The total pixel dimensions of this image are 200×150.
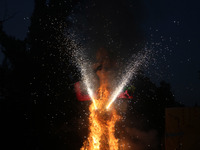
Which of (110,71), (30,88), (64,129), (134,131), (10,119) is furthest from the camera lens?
(134,131)

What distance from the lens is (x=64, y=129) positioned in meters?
9.97

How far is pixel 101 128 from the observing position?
30.8 ft

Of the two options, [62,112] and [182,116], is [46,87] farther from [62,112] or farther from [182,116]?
[182,116]

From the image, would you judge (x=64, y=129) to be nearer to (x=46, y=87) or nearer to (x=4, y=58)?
(x=46, y=87)

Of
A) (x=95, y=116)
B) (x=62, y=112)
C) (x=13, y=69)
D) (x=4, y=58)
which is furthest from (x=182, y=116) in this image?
(x=4, y=58)

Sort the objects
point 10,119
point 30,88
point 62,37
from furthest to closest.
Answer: point 62,37, point 30,88, point 10,119

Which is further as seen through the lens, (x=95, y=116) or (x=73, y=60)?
(x=73, y=60)

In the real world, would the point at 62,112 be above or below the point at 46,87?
below

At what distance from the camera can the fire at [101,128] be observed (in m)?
9.09

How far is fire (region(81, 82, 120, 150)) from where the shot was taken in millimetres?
9086

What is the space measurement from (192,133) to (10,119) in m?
8.11

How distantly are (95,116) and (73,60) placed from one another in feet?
13.8

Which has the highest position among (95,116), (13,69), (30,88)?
(13,69)

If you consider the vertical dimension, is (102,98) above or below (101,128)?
above
